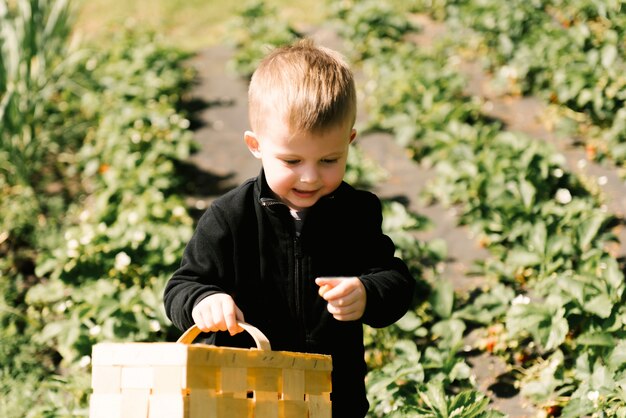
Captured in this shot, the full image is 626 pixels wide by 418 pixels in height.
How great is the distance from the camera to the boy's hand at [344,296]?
1.77 meters

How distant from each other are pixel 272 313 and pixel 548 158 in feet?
6.99

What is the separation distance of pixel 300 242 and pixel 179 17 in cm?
555

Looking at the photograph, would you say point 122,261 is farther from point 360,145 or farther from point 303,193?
point 360,145

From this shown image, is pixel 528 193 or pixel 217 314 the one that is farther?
pixel 528 193

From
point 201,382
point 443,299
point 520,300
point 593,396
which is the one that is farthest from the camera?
point 443,299

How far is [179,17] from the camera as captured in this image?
23.2 feet

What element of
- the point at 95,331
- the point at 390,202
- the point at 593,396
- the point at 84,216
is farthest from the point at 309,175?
the point at 84,216

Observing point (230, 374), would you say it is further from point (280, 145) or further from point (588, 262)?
point (588, 262)

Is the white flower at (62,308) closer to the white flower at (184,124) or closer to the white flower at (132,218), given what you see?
the white flower at (132,218)

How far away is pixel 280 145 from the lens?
1863 millimetres

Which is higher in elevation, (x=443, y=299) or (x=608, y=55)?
(x=608, y=55)

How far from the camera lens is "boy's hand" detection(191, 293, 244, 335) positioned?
5.89 ft

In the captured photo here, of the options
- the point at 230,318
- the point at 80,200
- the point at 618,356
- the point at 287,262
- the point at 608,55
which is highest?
the point at 608,55

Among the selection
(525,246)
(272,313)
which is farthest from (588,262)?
(272,313)
